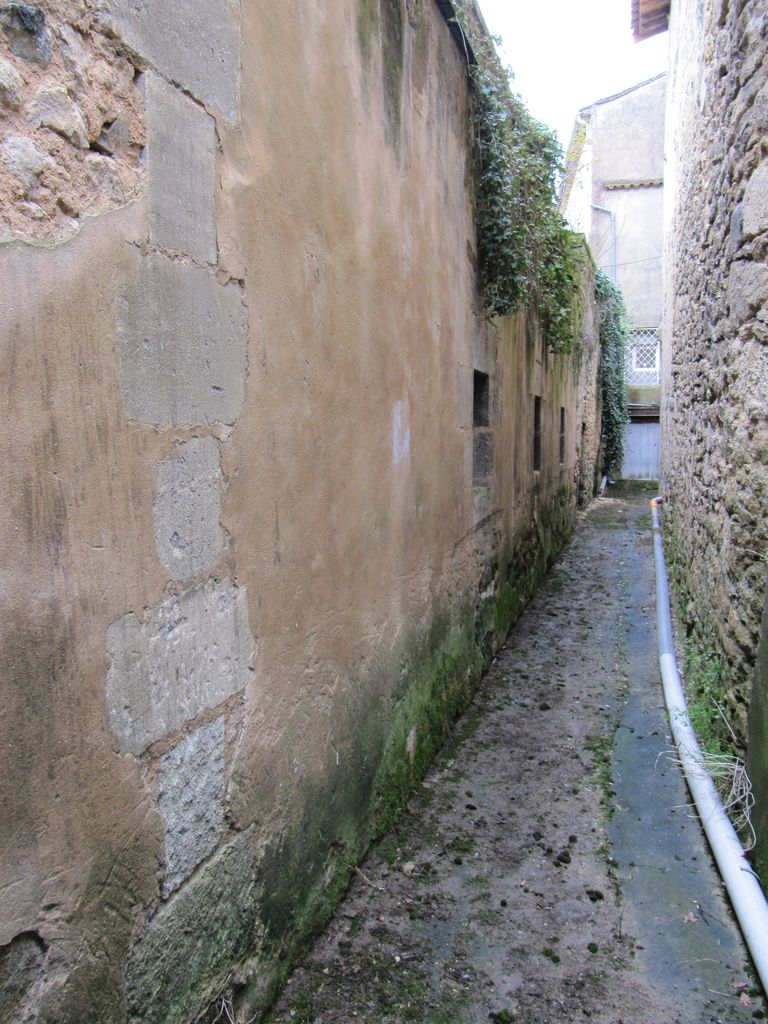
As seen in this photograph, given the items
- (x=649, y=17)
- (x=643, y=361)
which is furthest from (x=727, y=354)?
(x=643, y=361)

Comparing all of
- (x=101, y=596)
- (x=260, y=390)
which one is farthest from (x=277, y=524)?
(x=101, y=596)

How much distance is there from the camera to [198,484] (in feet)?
5.82

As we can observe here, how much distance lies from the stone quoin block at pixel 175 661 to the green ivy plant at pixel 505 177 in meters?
3.45

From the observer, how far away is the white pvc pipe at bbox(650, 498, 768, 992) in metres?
2.35

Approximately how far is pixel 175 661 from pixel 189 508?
35 cm

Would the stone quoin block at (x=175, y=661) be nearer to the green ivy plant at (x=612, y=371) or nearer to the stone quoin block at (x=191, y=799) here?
the stone quoin block at (x=191, y=799)

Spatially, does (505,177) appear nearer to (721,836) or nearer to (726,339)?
(726,339)

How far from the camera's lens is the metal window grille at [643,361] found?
2003cm

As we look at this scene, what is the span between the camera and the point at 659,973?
2.32m

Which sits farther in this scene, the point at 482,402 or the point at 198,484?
the point at 482,402

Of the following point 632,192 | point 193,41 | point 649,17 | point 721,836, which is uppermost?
point 632,192

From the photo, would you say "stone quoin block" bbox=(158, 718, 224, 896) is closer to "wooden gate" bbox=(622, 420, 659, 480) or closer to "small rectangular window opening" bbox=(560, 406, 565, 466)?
"small rectangular window opening" bbox=(560, 406, 565, 466)

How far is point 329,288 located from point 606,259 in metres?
20.3

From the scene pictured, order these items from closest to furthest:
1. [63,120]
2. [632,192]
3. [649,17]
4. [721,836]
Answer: [63,120] → [721,836] → [649,17] → [632,192]
